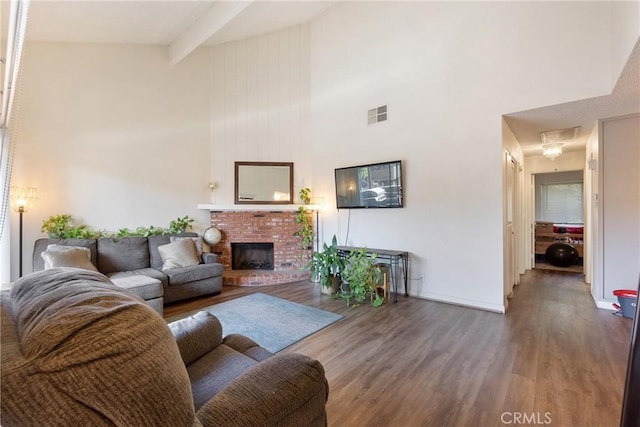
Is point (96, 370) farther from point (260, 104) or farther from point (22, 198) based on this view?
point (260, 104)

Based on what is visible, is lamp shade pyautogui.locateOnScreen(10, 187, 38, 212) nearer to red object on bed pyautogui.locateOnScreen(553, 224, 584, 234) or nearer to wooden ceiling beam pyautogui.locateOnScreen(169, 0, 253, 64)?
wooden ceiling beam pyautogui.locateOnScreen(169, 0, 253, 64)

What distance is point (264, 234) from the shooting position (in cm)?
514

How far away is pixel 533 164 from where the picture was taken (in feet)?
19.1

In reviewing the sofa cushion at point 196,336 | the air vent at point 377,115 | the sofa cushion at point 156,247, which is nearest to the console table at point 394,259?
the air vent at point 377,115

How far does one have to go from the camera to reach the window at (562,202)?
6.88 meters

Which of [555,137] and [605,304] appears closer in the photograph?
[605,304]

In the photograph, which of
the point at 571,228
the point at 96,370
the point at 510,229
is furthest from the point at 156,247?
the point at 571,228

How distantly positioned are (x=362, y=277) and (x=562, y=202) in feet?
21.9

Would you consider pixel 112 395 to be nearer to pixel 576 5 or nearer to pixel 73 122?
pixel 576 5

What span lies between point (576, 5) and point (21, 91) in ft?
22.6

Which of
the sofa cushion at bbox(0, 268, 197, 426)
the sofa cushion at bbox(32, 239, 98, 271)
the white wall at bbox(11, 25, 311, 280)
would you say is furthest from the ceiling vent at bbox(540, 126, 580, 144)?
the sofa cushion at bbox(32, 239, 98, 271)

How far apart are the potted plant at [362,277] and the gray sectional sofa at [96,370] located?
2.72 metres

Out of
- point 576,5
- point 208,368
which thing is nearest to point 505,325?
point 208,368

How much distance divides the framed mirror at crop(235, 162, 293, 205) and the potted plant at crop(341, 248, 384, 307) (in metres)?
2.00
